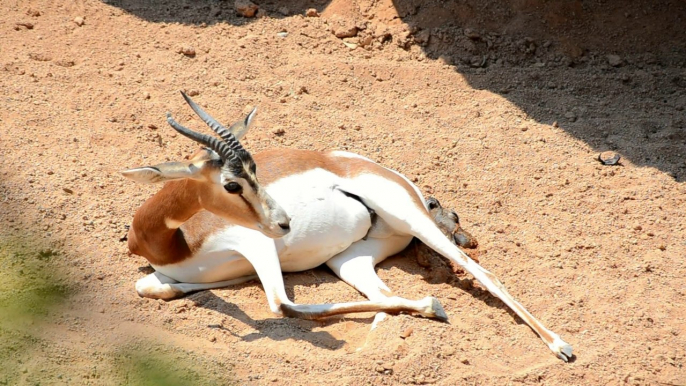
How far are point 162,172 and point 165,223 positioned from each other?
24.3 inches

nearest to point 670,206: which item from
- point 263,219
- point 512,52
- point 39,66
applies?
point 512,52

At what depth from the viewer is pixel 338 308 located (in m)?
5.21

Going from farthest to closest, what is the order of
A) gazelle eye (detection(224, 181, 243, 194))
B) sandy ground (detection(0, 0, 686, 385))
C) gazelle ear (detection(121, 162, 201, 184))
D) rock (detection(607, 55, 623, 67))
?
rock (detection(607, 55, 623, 67))
gazelle eye (detection(224, 181, 243, 194))
sandy ground (detection(0, 0, 686, 385))
gazelle ear (detection(121, 162, 201, 184))

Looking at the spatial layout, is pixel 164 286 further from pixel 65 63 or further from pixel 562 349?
pixel 65 63

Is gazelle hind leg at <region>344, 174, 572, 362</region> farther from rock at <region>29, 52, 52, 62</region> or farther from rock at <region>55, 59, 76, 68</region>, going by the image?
rock at <region>29, 52, 52, 62</region>

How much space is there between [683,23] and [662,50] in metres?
0.41

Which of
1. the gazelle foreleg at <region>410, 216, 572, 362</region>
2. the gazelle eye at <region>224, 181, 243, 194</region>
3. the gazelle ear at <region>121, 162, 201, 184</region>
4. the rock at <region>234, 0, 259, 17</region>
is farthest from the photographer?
the rock at <region>234, 0, 259, 17</region>

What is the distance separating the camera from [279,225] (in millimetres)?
4871

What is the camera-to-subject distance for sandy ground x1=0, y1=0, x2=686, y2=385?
4758 millimetres

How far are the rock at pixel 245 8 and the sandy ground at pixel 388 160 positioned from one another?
0.13 metres

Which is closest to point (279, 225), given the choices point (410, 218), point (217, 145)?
point (217, 145)

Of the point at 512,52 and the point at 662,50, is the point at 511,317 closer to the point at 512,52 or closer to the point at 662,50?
the point at 512,52

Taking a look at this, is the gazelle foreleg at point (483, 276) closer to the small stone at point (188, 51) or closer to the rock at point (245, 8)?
the small stone at point (188, 51)

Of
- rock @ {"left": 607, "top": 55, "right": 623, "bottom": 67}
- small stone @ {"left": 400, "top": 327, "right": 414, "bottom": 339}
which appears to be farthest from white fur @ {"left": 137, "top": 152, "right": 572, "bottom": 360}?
rock @ {"left": 607, "top": 55, "right": 623, "bottom": 67}
